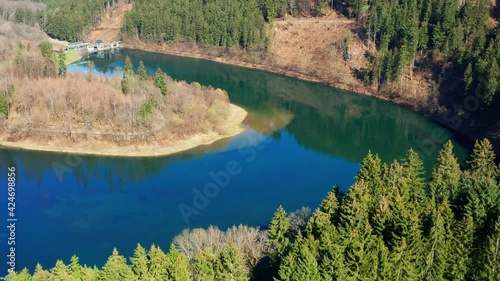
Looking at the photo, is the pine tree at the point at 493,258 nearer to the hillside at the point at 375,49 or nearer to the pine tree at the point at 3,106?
the hillside at the point at 375,49

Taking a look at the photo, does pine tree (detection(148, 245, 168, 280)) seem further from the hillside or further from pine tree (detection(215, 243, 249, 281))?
the hillside

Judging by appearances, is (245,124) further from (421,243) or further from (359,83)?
(421,243)

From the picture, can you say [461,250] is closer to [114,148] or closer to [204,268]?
[204,268]

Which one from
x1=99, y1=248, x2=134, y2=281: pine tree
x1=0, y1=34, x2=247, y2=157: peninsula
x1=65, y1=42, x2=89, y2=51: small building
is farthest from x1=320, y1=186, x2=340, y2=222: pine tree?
x1=65, y1=42, x2=89, y2=51: small building

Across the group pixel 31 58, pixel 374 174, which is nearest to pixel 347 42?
pixel 31 58

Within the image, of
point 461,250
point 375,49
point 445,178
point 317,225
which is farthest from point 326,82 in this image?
point 461,250

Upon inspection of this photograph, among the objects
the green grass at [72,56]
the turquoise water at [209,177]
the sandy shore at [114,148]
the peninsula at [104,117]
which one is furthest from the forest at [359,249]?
the green grass at [72,56]
